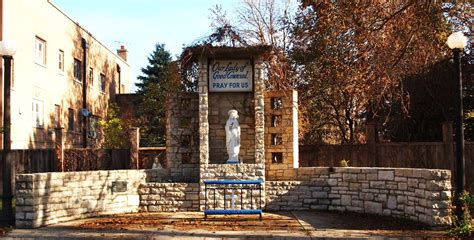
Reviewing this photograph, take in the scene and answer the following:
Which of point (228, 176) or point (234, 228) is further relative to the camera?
point (228, 176)

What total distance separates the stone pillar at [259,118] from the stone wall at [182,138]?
68.2 inches

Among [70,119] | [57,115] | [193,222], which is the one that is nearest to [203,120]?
[193,222]

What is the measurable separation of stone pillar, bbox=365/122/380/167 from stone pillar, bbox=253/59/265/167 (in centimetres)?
446

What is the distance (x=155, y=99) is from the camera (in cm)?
2553

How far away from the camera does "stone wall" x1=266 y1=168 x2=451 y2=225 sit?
9.38 metres

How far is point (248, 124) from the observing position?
13375 millimetres

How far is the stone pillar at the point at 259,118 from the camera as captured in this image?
493 inches

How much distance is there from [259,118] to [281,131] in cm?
103

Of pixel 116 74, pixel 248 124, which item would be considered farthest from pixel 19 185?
pixel 116 74

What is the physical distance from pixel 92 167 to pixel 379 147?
8812 millimetres

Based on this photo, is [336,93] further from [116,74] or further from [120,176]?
[116,74]

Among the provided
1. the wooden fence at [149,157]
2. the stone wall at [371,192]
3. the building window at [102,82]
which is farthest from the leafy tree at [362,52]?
the building window at [102,82]

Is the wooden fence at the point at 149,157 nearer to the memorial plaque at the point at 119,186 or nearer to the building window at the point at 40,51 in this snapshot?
the memorial plaque at the point at 119,186

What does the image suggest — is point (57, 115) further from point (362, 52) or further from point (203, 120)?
point (362, 52)
